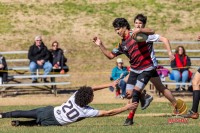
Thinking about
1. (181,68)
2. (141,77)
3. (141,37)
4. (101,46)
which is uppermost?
(141,37)

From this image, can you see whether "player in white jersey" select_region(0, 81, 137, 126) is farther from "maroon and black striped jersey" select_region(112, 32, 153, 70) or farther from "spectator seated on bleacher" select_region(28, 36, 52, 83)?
"spectator seated on bleacher" select_region(28, 36, 52, 83)

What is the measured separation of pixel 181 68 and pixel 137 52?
9.05 meters

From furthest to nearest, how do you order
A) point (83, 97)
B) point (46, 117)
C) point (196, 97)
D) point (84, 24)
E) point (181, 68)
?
point (84, 24), point (181, 68), point (196, 97), point (46, 117), point (83, 97)

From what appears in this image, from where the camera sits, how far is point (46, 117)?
1155cm

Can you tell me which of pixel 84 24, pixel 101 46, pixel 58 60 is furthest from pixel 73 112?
pixel 84 24

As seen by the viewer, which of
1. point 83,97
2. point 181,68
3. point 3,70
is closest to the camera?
point 83,97

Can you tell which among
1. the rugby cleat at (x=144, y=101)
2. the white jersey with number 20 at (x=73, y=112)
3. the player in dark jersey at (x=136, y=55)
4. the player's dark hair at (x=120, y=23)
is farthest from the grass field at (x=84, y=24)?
the white jersey with number 20 at (x=73, y=112)

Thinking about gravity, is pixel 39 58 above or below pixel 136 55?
below

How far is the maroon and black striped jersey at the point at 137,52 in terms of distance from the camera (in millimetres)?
12500

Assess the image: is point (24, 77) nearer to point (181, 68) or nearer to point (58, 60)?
point (58, 60)

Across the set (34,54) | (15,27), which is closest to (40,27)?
(15,27)

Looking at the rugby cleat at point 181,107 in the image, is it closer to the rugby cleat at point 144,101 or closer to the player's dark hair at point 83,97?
the rugby cleat at point 144,101

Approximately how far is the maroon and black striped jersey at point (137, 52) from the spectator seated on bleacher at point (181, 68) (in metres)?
8.71

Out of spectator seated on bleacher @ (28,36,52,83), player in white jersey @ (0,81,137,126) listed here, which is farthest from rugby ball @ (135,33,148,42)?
spectator seated on bleacher @ (28,36,52,83)
